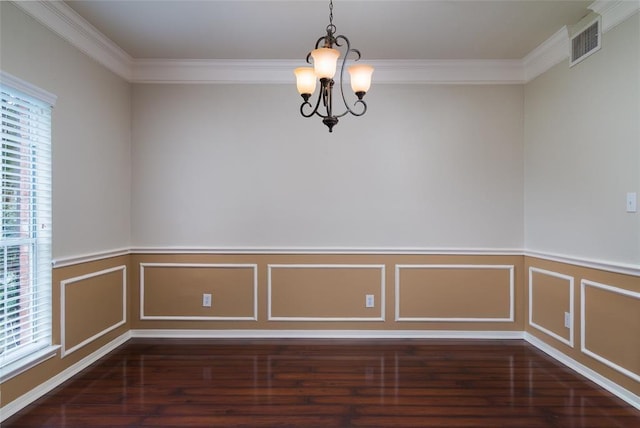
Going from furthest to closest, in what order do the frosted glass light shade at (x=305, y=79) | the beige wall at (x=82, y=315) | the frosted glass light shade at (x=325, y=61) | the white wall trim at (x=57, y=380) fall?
the beige wall at (x=82, y=315) < the white wall trim at (x=57, y=380) < the frosted glass light shade at (x=305, y=79) < the frosted glass light shade at (x=325, y=61)

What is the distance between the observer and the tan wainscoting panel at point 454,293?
141 inches

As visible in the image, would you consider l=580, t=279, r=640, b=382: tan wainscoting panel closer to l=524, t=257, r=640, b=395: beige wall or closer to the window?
l=524, t=257, r=640, b=395: beige wall

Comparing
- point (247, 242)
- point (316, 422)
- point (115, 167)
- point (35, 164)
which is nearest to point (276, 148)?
point (247, 242)

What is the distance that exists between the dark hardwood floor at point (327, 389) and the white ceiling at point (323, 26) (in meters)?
2.65

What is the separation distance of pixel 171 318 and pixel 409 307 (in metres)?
2.30

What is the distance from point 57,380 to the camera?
8.71 ft

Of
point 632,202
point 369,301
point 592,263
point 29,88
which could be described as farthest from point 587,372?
point 29,88

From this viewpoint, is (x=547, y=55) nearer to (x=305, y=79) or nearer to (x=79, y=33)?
(x=305, y=79)

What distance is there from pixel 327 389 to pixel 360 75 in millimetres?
2057

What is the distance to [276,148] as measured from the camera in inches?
142

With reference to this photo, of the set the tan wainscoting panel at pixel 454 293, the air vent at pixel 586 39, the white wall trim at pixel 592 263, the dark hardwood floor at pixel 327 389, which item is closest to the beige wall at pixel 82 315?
the dark hardwood floor at pixel 327 389

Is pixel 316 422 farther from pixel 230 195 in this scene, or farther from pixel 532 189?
pixel 532 189

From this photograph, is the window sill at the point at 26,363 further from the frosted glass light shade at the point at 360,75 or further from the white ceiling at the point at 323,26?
the frosted glass light shade at the point at 360,75

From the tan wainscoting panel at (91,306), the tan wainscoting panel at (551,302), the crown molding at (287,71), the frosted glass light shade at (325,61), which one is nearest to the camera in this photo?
the frosted glass light shade at (325,61)
